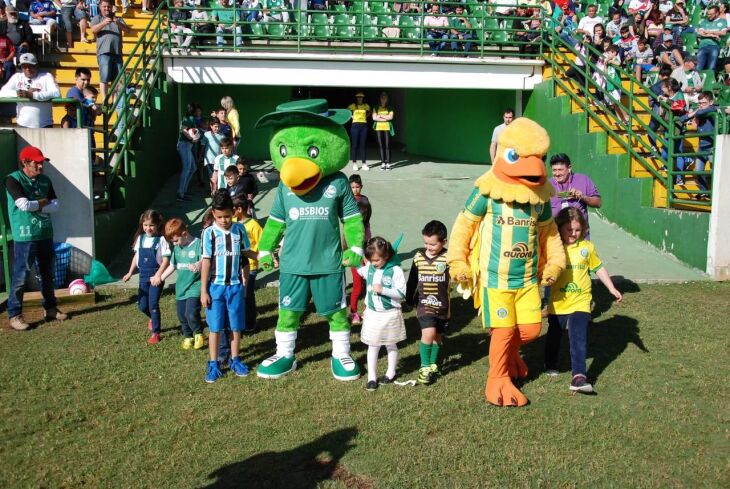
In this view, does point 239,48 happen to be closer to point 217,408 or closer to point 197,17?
point 197,17

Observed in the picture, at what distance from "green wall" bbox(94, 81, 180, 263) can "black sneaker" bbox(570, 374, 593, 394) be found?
6.64 m

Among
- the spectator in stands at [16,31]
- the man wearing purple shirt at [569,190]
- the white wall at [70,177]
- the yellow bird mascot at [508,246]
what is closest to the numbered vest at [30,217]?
the white wall at [70,177]

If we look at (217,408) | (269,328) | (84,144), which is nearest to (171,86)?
(84,144)

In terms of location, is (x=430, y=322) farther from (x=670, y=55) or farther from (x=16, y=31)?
(x=16, y=31)

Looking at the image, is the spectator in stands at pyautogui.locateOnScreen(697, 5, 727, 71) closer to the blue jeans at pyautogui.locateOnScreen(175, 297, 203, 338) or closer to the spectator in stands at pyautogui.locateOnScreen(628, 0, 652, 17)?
the spectator in stands at pyautogui.locateOnScreen(628, 0, 652, 17)

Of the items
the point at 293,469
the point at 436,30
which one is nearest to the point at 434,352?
the point at 293,469

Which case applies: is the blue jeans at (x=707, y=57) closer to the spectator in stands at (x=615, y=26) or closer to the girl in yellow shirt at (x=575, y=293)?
the spectator in stands at (x=615, y=26)

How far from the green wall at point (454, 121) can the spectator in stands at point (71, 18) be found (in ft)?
26.9

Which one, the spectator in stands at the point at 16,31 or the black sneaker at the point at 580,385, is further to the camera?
the spectator in stands at the point at 16,31

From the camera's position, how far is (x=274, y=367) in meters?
6.66

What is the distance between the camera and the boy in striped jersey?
6613 millimetres

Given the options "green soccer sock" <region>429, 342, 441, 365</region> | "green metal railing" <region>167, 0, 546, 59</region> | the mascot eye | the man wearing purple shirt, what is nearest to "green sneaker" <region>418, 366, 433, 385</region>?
"green soccer sock" <region>429, 342, 441, 365</region>

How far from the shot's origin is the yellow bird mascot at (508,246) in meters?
5.89

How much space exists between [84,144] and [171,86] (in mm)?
5434
